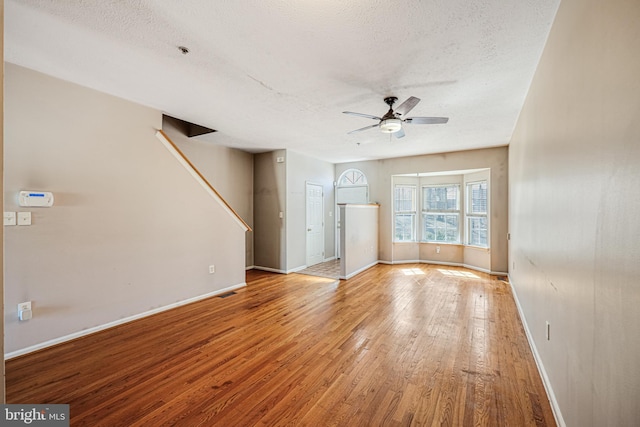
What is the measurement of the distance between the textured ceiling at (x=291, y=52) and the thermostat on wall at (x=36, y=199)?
1221mm

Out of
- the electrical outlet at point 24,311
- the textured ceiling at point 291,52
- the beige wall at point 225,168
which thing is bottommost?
the electrical outlet at point 24,311

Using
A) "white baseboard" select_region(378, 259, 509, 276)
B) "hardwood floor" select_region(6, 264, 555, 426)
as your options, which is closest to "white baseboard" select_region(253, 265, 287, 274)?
"hardwood floor" select_region(6, 264, 555, 426)

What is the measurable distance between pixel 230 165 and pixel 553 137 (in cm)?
534

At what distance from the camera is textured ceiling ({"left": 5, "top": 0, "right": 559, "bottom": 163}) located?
1796 mm

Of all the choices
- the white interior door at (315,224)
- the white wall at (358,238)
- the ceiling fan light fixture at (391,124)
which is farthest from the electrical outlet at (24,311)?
the white interior door at (315,224)

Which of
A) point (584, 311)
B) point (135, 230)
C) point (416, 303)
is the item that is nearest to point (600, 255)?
point (584, 311)

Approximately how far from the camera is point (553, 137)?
1855 millimetres

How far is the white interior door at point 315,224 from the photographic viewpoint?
647 centimetres

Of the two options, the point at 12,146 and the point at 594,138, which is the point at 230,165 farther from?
the point at 594,138

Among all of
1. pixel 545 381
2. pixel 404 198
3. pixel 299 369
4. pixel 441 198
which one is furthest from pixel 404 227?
pixel 299 369

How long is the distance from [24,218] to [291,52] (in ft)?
9.69

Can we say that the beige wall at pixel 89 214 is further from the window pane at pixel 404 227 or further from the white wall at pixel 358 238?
the window pane at pixel 404 227

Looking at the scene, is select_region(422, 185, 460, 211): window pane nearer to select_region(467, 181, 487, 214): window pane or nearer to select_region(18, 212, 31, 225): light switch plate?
select_region(467, 181, 487, 214): window pane

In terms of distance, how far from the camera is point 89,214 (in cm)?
294
